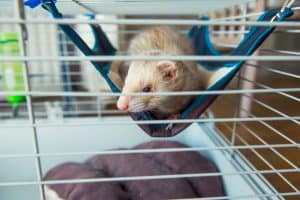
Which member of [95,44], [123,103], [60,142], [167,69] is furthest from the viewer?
[60,142]

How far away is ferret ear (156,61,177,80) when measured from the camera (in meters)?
0.76


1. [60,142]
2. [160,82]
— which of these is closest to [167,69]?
[160,82]

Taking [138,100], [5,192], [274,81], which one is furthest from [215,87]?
[274,81]

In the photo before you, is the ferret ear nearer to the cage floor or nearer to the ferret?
the ferret

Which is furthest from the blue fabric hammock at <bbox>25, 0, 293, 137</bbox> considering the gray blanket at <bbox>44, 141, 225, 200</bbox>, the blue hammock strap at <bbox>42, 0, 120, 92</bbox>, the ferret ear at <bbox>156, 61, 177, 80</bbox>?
the gray blanket at <bbox>44, 141, 225, 200</bbox>

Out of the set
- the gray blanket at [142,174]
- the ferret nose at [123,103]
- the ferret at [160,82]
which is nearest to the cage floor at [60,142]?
the gray blanket at [142,174]

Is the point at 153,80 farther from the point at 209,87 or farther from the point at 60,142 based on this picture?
the point at 60,142

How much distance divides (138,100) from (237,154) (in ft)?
1.13

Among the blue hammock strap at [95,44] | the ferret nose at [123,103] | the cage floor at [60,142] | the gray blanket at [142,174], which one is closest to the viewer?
the blue hammock strap at [95,44]

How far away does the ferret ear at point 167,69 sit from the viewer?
763mm

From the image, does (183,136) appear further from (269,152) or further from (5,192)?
(5,192)

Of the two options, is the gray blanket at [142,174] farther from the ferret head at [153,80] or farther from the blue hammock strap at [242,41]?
the blue hammock strap at [242,41]

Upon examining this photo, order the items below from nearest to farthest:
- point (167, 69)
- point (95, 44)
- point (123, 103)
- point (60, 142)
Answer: point (123, 103), point (167, 69), point (95, 44), point (60, 142)

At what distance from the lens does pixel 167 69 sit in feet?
2.52
